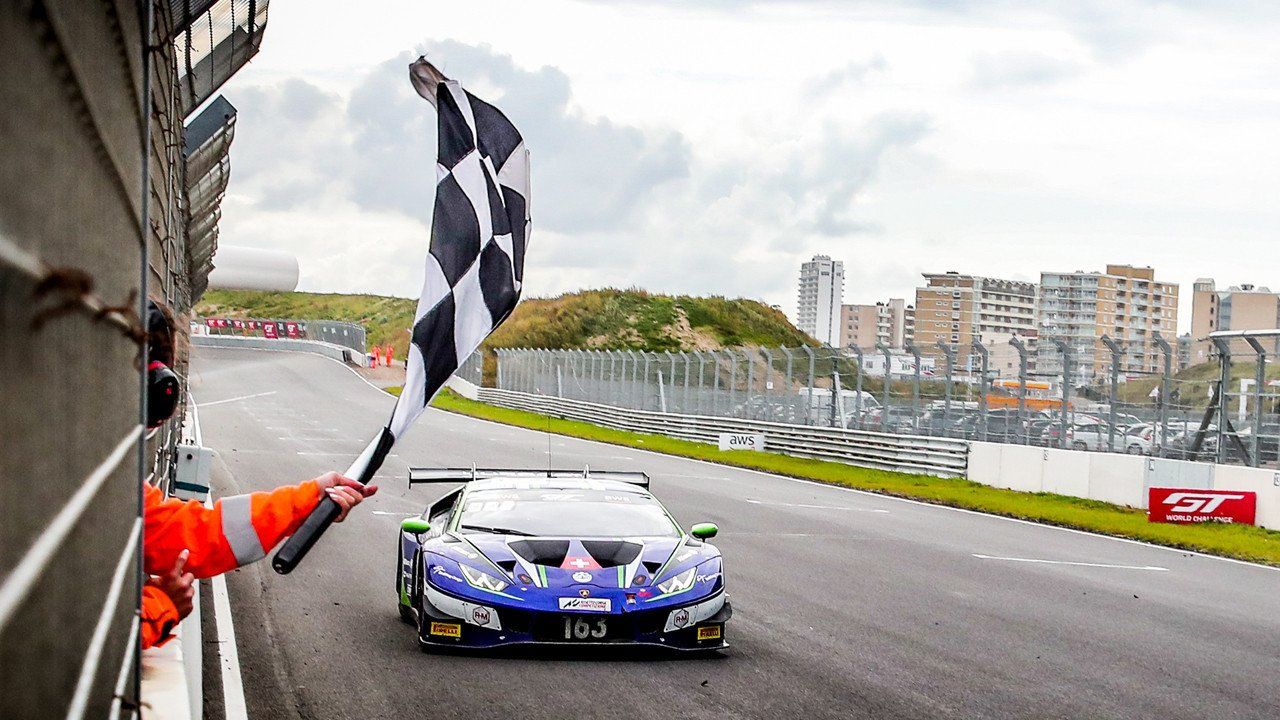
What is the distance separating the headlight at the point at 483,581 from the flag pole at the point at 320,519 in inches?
184

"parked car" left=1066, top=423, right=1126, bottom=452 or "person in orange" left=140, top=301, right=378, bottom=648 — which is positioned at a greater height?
"person in orange" left=140, top=301, right=378, bottom=648

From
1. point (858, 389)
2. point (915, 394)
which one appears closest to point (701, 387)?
point (858, 389)

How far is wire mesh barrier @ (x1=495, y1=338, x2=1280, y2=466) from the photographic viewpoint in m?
21.4

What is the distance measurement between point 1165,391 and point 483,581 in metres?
16.6

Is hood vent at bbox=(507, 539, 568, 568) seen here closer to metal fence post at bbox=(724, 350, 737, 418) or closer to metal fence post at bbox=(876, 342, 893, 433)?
metal fence post at bbox=(876, 342, 893, 433)

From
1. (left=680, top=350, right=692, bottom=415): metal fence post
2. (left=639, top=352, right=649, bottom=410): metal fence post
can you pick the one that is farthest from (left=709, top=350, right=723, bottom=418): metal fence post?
(left=639, top=352, right=649, bottom=410): metal fence post

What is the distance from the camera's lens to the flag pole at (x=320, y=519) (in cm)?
366

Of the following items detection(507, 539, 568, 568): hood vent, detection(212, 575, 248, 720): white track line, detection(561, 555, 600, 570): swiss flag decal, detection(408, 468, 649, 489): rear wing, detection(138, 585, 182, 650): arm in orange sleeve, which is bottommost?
detection(212, 575, 248, 720): white track line

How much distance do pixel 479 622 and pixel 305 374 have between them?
58843 millimetres

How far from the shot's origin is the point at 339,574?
12391 mm

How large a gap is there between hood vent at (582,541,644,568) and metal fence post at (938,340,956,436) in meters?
18.1

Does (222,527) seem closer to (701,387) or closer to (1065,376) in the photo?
(1065,376)

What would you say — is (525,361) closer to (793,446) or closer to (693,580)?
(793,446)

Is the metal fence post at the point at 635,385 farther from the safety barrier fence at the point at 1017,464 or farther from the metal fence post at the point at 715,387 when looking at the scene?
the metal fence post at the point at 715,387
